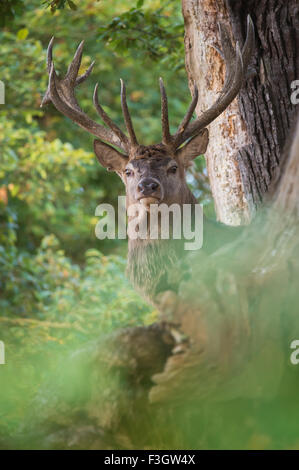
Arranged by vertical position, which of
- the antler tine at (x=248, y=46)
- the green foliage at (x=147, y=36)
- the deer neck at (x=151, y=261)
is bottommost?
the deer neck at (x=151, y=261)

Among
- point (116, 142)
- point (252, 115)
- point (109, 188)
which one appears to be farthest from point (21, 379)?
point (109, 188)

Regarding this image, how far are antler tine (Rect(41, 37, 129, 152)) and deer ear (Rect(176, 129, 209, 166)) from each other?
471 millimetres

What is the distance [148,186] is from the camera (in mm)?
4832

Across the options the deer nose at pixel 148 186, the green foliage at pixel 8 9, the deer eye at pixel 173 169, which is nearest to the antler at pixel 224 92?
the deer eye at pixel 173 169

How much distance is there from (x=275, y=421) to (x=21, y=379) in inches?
64.1

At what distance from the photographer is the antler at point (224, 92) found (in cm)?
499

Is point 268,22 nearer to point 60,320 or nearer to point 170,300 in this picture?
point 170,300

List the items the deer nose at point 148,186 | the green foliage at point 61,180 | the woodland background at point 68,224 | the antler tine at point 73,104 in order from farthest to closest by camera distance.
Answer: the green foliage at point 61,180, the antler tine at point 73,104, the deer nose at point 148,186, the woodland background at point 68,224

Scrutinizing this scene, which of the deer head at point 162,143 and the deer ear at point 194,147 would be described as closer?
the deer head at point 162,143

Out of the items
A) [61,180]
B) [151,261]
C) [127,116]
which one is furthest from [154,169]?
[61,180]

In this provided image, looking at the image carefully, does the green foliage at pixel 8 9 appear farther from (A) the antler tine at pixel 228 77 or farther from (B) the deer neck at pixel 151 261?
(B) the deer neck at pixel 151 261

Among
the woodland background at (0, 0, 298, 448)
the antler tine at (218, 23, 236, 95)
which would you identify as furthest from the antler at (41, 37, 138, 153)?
the antler tine at (218, 23, 236, 95)

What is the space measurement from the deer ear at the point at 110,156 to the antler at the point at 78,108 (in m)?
0.08
